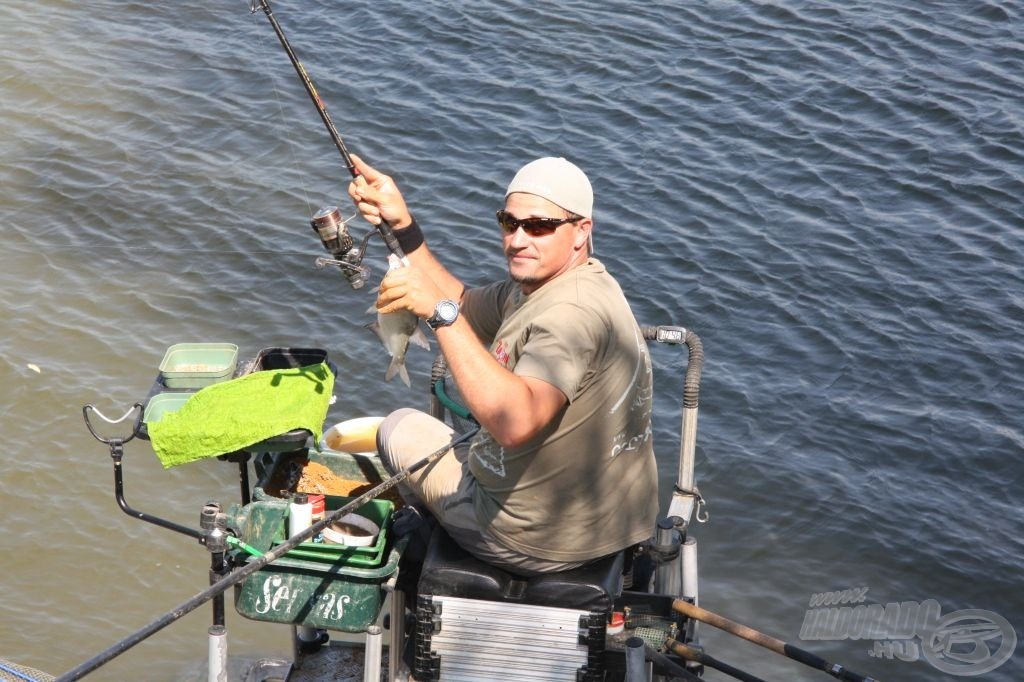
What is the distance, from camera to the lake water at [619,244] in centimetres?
673

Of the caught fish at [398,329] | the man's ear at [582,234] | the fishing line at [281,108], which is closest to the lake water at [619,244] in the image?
the fishing line at [281,108]

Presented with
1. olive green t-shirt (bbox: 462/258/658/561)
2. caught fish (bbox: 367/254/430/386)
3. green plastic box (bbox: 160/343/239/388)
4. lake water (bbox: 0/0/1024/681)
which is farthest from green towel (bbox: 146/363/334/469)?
lake water (bbox: 0/0/1024/681)

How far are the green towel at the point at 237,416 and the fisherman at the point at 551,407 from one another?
25.8 inches

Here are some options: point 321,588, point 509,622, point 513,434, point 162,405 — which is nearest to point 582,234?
point 513,434

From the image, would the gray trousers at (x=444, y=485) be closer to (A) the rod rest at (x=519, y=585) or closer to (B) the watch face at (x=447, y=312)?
(A) the rod rest at (x=519, y=585)

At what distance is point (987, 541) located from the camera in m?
6.95

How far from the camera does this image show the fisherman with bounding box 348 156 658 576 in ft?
10.7

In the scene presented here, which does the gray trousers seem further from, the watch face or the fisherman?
the watch face

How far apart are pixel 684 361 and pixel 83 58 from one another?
6.64 m

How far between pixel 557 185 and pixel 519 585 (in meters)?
1.16

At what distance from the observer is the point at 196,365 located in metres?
4.99

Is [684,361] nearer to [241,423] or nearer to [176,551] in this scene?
[176,551]

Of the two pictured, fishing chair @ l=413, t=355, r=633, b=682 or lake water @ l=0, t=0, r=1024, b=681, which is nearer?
fishing chair @ l=413, t=355, r=633, b=682

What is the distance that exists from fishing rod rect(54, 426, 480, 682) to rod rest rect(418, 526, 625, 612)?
0.30 meters
